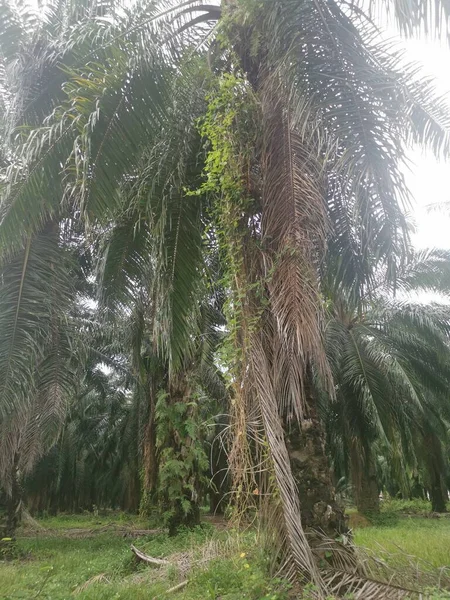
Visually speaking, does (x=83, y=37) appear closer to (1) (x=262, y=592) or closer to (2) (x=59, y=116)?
(2) (x=59, y=116)

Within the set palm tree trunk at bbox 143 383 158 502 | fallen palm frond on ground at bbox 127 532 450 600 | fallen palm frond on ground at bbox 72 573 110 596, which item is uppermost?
palm tree trunk at bbox 143 383 158 502

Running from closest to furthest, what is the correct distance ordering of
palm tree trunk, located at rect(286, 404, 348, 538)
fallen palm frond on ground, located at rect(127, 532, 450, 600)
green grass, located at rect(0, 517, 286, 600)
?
fallen palm frond on ground, located at rect(127, 532, 450, 600) → green grass, located at rect(0, 517, 286, 600) → palm tree trunk, located at rect(286, 404, 348, 538)

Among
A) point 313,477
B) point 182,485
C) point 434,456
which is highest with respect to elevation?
point 434,456

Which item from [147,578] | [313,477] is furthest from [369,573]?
[147,578]

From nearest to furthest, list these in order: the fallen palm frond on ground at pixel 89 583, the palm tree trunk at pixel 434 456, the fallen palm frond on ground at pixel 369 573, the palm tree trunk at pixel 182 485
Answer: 1. the fallen palm frond on ground at pixel 369 573
2. the fallen palm frond on ground at pixel 89 583
3. the palm tree trunk at pixel 182 485
4. the palm tree trunk at pixel 434 456

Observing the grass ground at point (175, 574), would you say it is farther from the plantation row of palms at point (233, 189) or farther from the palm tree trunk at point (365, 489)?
the palm tree trunk at point (365, 489)

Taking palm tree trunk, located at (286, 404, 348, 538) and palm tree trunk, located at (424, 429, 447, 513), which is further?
palm tree trunk, located at (424, 429, 447, 513)

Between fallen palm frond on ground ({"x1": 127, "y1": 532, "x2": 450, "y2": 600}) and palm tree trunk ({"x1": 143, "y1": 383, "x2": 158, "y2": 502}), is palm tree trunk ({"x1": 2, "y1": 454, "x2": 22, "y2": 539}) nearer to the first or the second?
palm tree trunk ({"x1": 143, "y1": 383, "x2": 158, "y2": 502})

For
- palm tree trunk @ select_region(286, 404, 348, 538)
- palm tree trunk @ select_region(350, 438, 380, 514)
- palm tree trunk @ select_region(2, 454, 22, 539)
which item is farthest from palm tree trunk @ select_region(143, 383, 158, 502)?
palm tree trunk @ select_region(286, 404, 348, 538)

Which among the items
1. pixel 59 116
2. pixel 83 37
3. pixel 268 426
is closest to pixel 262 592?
pixel 268 426

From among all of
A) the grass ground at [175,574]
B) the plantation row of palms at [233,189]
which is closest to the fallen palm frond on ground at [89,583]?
the grass ground at [175,574]

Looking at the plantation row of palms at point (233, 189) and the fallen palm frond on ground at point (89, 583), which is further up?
the plantation row of palms at point (233, 189)

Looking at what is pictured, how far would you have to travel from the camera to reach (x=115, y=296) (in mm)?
5855

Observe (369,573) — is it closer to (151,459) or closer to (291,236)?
(291,236)
